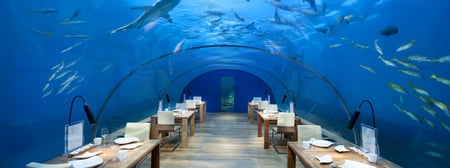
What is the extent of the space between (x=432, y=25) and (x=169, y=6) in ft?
11.1

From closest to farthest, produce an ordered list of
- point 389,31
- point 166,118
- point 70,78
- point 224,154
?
1. point 389,31
2. point 70,78
3. point 224,154
4. point 166,118

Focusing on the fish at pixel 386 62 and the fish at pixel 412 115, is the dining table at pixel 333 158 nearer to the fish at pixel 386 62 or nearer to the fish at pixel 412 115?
the fish at pixel 412 115

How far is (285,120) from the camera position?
6750 millimetres

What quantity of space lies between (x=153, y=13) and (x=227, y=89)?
39.1 feet

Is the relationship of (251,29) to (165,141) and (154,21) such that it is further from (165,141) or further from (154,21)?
(165,141)

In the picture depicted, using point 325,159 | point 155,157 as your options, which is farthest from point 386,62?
point 155,157

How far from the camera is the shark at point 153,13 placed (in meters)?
4.16

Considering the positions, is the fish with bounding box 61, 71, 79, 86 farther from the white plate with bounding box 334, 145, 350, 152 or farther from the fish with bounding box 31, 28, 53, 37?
the white plate with bounding box 334, 145, 350, 152

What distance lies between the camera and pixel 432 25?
9.18 feet

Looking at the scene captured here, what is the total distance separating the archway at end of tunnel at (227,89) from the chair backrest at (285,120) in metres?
9.32

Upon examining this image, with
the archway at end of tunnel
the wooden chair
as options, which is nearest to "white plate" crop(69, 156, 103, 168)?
the wooden chair

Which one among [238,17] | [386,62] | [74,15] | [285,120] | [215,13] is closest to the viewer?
[74,15]

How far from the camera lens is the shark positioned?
4164 millimetres

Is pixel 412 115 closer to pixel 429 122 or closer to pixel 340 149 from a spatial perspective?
pixel 429 122
